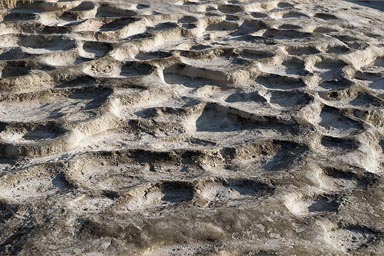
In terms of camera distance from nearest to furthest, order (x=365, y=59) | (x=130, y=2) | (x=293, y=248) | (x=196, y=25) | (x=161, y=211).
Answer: (x=293, y=248) → (x=161, y=211) → (x=365, y=59) → (x=196, y=25) → (x=130, y=2)

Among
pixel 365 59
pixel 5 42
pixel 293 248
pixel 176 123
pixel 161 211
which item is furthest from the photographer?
pixel 365 59

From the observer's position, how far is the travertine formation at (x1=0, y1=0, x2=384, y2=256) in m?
2.36

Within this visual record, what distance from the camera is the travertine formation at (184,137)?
7.73 ft

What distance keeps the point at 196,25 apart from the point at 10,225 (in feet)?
10.7

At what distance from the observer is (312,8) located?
21.1 feet

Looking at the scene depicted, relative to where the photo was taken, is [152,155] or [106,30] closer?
[152,155]

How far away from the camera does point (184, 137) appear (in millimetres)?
3209

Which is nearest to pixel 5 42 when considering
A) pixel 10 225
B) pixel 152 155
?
pixel 152 155

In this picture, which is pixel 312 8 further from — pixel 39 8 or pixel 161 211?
pixel 161 211

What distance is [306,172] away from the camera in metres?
2.84

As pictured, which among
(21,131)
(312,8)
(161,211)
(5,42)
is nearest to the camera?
(161,211)

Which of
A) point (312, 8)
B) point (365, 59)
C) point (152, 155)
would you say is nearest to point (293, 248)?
point (152, 155)

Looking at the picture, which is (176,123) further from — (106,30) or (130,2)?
(130,2)

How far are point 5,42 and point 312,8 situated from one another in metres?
3.22
